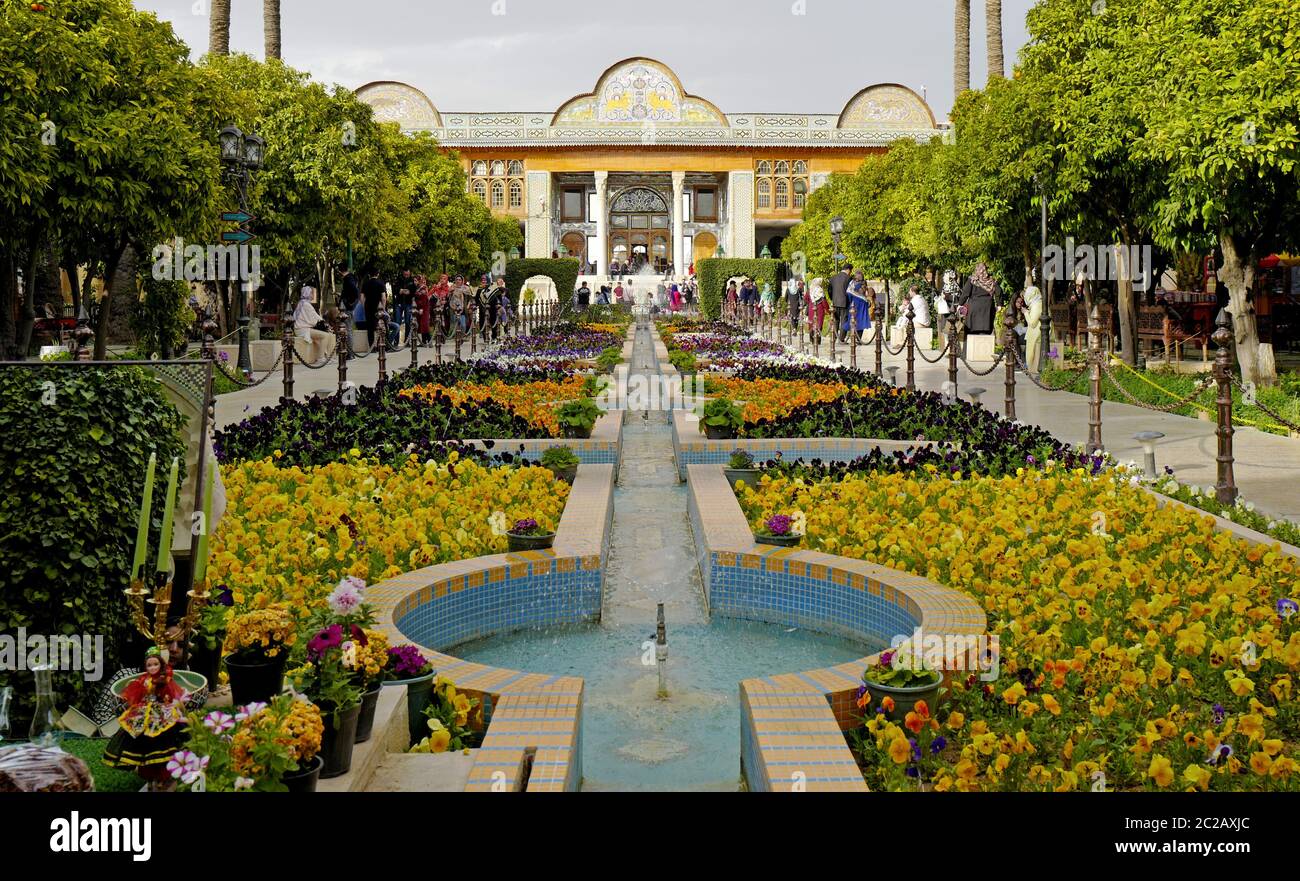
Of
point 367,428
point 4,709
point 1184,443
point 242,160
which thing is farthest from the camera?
point 242,160

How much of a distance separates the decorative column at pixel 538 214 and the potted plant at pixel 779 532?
50361mm

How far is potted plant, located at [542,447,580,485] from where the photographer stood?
27.8 ft

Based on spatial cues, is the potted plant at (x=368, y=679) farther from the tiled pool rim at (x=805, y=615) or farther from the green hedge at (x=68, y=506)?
the tiled pool rim at (x=805, y=615)

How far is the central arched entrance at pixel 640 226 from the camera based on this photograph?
64125 millimetres

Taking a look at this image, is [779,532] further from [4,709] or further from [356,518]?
[4,709]

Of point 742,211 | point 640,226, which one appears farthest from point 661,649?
point 640,226

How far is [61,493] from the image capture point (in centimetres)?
356

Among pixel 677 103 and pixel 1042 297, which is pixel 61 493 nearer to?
pixel 1042 297

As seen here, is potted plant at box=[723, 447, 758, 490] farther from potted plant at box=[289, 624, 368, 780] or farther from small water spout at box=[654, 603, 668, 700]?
potted plant at box=[289, 624, 368, 780]

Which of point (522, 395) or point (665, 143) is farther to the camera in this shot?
point (665, 143)

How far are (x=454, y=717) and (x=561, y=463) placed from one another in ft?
14.7

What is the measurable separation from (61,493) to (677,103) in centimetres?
5446

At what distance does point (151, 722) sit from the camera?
3.01 meters
